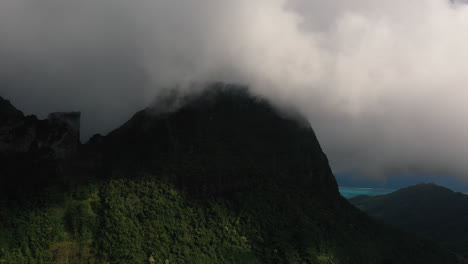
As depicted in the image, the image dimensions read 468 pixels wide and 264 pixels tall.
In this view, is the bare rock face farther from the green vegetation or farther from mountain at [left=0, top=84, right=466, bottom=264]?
the green vegetation

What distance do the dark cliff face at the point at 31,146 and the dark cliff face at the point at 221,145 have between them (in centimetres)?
1108

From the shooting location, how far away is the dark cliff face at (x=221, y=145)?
8969 cm

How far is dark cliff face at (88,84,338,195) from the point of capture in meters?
89.7

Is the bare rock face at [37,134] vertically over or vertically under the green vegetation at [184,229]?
over

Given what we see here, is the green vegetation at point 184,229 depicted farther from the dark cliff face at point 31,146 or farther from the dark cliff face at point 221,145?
the dark cliff face at point 31,146

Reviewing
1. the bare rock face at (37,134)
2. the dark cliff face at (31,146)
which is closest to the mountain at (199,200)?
the dark cliff face at (31,146)

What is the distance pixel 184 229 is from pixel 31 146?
124 ft

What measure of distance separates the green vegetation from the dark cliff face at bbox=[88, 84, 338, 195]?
5177 mm

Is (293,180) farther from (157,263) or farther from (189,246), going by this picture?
(157,263)

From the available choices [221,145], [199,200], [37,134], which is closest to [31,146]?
[37,134]

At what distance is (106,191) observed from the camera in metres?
78.1

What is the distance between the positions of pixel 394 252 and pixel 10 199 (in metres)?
109

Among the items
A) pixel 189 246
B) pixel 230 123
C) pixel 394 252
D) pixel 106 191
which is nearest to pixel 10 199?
pixel 106 191

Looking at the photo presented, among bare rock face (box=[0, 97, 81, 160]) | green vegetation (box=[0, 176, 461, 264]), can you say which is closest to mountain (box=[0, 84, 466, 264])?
green vegetation (box=[0, 176, 461, 264])
